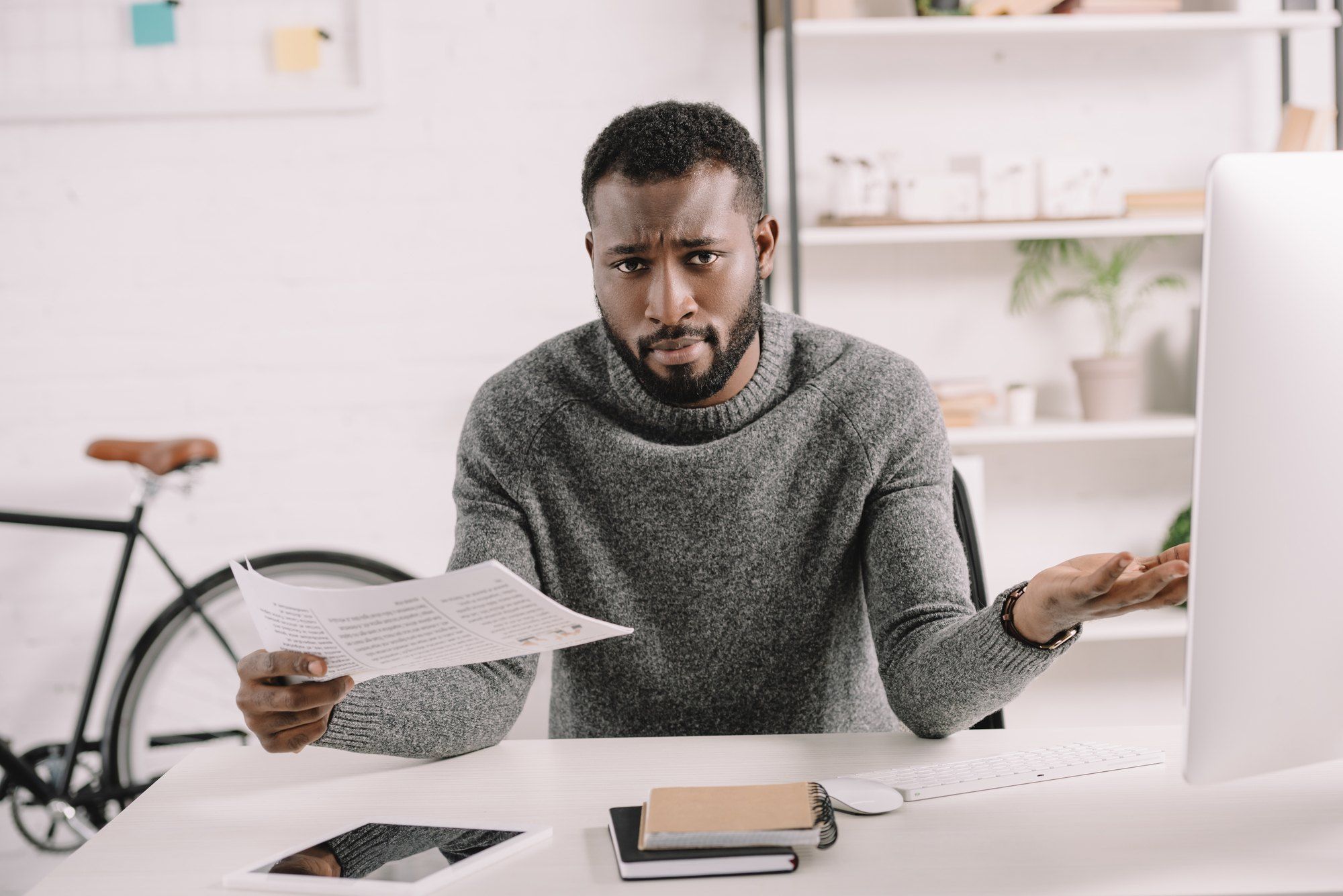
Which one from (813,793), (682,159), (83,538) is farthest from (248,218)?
(813,793)

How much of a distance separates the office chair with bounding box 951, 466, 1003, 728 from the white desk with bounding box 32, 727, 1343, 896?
0.31 m

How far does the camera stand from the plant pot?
2.28 metres

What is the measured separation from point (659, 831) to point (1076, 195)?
74.3 inches

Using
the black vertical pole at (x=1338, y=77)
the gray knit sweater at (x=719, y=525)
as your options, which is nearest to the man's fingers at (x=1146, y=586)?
the gray knit sweater at (x=719, y=525)

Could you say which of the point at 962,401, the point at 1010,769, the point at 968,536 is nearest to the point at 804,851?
the point at 1010,769

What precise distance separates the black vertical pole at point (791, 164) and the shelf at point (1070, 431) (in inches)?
16.6

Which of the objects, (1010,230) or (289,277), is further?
(289,277)

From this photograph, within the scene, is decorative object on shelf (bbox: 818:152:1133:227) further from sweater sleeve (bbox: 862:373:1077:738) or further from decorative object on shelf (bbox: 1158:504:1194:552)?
sweater sleeve (bbox: 862:373:1077:738)

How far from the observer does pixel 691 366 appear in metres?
1.19

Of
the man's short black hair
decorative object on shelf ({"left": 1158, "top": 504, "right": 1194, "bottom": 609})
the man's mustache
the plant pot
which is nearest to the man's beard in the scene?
the man's mustache

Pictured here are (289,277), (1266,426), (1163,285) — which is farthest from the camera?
(1163,285)

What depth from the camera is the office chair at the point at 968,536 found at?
4.21ft

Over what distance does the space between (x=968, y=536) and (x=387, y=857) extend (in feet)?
2.56

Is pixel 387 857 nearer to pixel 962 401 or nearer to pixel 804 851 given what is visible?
pixel 804 851
